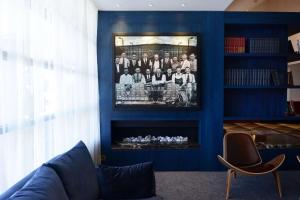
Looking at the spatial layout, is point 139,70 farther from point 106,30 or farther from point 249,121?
point 249,121

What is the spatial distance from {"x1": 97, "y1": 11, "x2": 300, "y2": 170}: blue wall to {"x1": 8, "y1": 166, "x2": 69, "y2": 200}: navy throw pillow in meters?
2.89

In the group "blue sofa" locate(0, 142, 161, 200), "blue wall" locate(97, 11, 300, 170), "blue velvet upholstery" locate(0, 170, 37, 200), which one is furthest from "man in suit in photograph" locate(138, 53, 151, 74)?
"blue velvet upholstery" locate(0, 170, 37, 200)

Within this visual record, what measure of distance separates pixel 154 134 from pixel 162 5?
2125 millimetres

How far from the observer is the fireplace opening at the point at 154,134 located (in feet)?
16.0

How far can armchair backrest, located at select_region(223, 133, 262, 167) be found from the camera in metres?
4.11

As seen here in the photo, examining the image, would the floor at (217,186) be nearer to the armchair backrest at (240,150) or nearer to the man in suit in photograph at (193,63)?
the armchair backrest at (240,150)

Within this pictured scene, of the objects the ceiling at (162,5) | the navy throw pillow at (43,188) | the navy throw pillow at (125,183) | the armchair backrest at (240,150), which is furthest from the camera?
the ceiling at (162,5)

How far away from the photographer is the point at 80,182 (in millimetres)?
2176

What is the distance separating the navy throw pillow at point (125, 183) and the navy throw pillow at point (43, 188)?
27.6 inches

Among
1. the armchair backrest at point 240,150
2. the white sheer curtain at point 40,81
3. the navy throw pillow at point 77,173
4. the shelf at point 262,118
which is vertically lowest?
the armchair backrest at point 240,150

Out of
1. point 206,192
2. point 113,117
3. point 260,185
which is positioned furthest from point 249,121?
point 113,117

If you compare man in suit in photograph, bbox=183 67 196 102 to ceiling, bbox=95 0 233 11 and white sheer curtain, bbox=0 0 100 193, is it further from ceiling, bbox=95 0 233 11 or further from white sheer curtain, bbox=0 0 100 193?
white sheer curtain, bbox=0 0 100 193

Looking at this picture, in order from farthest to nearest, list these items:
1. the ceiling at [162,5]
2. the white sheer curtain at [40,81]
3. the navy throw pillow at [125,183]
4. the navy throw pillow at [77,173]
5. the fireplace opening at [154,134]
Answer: the fireplace opening at [154,134] → the ceiling at [162,5] → the navy throw pillow at [125,183] → the navy throw pillow at [77,173] → the white sheer curtain at [40,81]

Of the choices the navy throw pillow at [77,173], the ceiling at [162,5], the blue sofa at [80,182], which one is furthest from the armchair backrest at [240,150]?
the navy throw pillow at [77,173]
